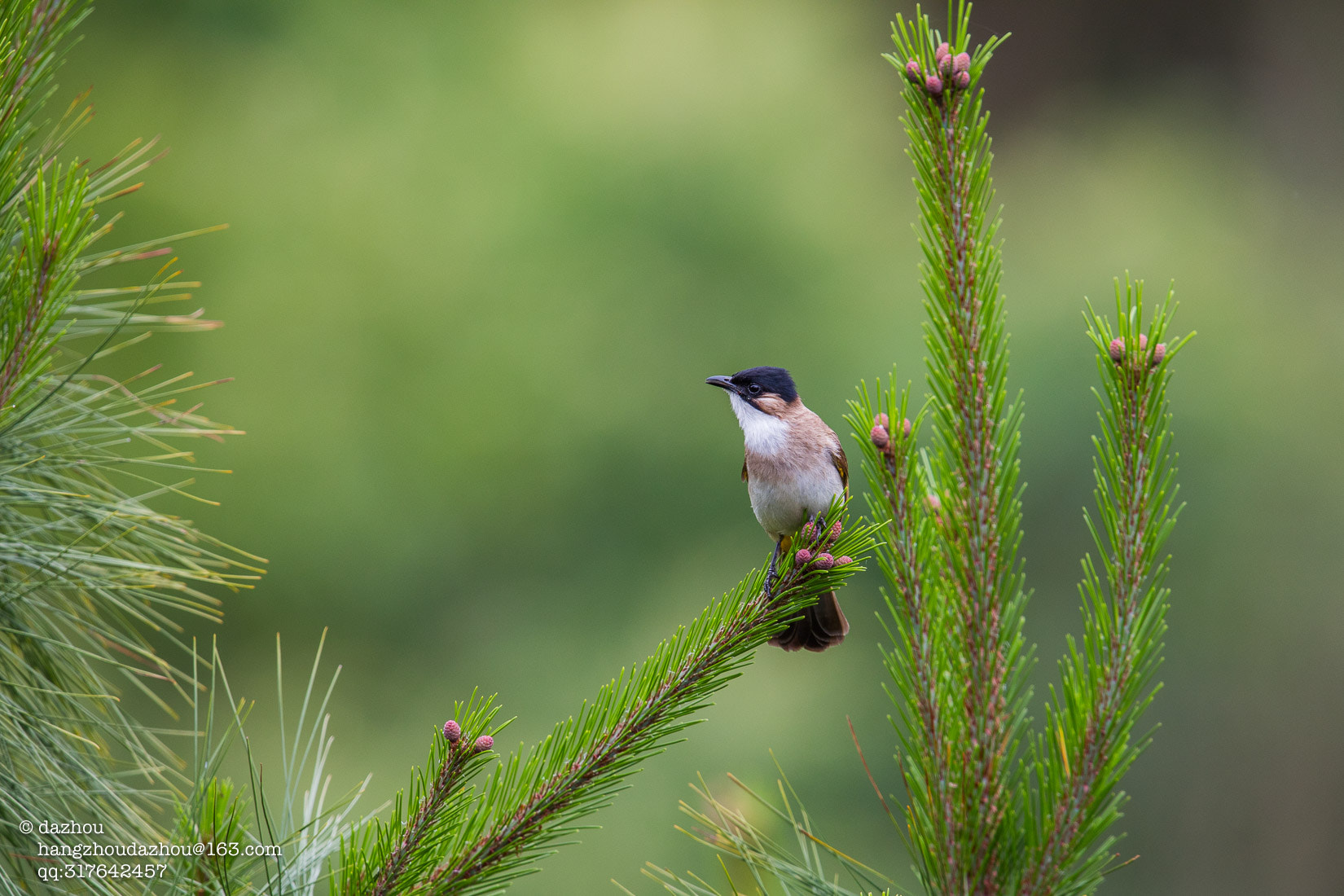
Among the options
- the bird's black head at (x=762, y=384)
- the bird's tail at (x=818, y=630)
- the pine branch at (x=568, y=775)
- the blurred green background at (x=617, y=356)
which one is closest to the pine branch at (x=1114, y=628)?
the pine branch at (x=568, y=775)

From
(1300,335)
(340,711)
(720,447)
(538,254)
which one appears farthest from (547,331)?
(1300,335)

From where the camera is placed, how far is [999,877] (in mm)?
1164

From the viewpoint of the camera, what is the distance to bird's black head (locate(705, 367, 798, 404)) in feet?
9.43

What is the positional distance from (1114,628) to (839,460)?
5.26 feet

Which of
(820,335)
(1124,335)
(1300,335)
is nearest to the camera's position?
(1124,335)

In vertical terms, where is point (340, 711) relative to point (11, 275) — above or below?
below

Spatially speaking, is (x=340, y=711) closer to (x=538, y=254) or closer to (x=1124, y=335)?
(x=538, y=254)

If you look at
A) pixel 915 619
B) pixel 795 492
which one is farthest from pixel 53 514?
pixel 795 492

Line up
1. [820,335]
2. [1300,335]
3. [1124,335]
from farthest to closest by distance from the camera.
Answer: [820,335]
[1300,335]
[1124,335]

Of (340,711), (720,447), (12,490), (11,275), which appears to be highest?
(11,275)

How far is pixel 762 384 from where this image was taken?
113 inches

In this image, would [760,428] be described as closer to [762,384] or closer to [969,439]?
[762,384]

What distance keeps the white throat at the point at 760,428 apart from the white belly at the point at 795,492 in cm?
7

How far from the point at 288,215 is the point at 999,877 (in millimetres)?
6287
